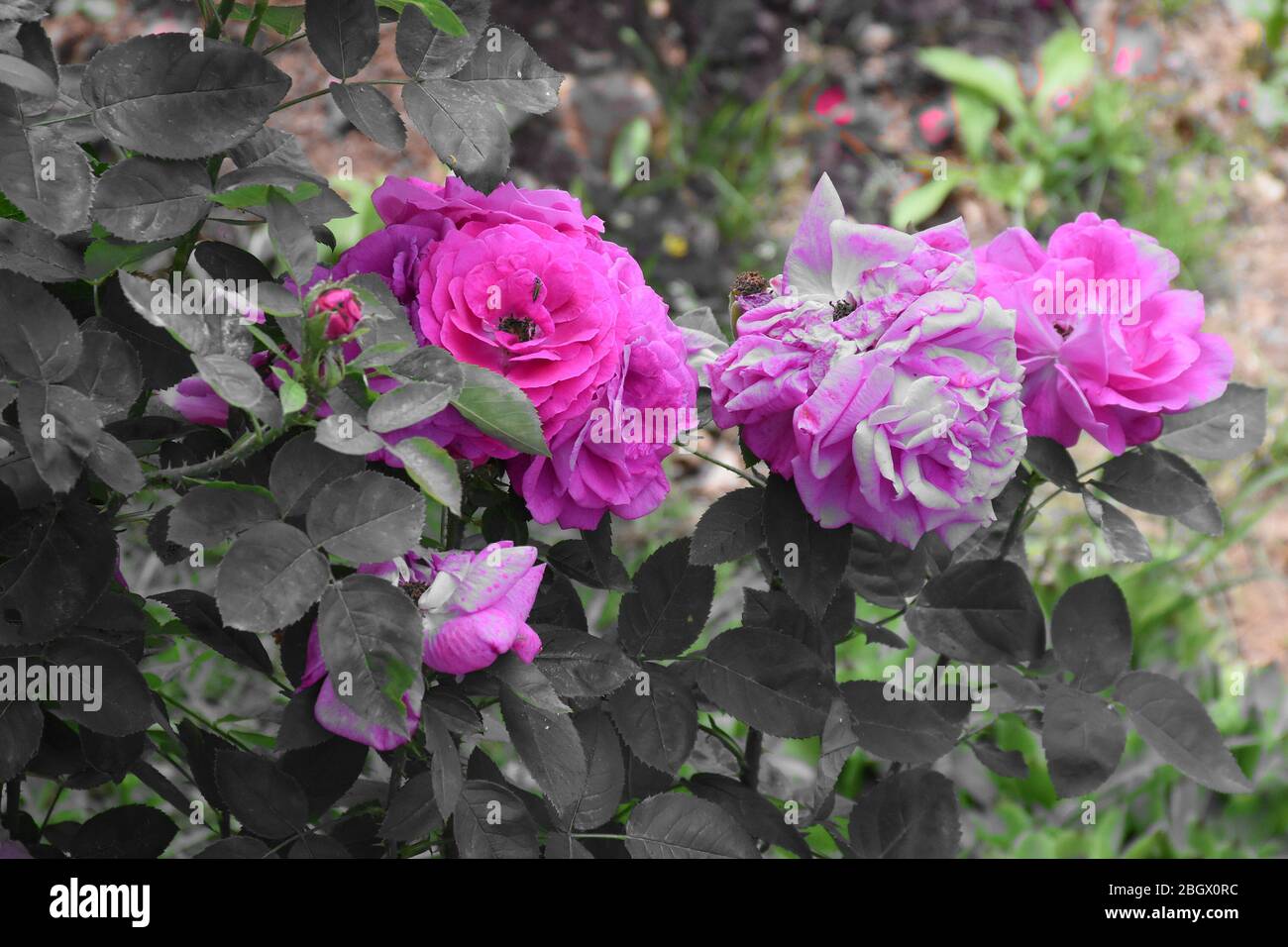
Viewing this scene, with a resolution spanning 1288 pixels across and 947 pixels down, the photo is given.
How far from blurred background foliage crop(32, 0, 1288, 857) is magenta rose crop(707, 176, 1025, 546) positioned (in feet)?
5.09

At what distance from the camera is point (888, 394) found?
78 cm

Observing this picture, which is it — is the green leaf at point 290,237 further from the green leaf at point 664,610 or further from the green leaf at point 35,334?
the green leaf at point 664,610

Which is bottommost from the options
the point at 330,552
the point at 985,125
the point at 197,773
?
the point at 197,773

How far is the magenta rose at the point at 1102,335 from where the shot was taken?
87cm

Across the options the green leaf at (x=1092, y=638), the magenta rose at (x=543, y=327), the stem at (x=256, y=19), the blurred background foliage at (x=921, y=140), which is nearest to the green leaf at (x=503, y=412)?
the magenta rose at (x=543, y=327)

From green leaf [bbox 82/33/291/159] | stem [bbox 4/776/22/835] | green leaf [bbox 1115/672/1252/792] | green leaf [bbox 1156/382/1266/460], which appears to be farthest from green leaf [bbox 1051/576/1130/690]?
stem [bbox 4/776/22/835]

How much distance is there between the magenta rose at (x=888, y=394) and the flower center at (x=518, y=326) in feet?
0.41

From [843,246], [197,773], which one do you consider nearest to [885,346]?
[843,246]

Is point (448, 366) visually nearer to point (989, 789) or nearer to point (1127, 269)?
point (1127, 269)

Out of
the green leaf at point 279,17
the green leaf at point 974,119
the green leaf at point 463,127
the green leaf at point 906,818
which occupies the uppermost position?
the green leaf at point 974,119

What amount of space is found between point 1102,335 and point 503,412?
0.40 m

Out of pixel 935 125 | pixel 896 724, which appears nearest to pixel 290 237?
pixel 896 724

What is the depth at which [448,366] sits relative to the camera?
0.71 m

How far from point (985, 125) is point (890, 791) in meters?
2.58
